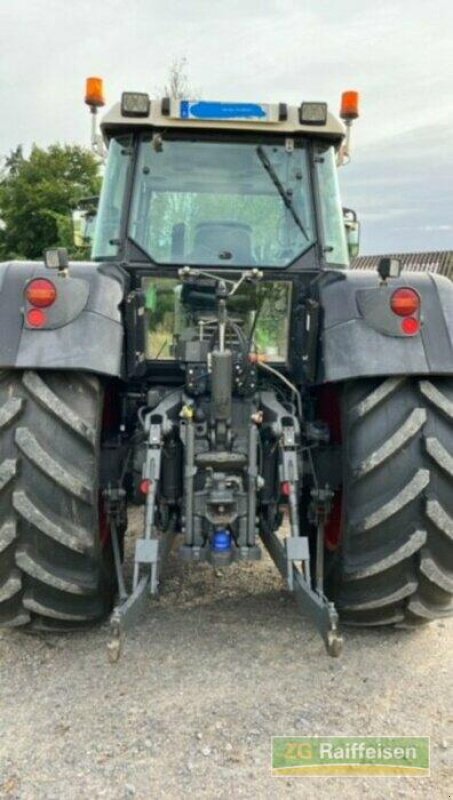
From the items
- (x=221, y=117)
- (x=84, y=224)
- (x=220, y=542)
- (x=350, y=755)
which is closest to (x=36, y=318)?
(x=220, y=542)

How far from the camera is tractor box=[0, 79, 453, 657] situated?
3102mm

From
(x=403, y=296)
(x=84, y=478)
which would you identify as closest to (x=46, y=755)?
(x=84, y=478)

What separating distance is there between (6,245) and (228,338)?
91.9 feet

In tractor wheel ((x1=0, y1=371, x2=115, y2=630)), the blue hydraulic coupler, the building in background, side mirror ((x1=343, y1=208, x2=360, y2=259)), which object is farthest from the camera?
the building in background

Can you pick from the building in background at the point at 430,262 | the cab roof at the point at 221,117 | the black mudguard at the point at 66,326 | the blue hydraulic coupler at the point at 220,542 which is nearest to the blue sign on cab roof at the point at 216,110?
the cab roof at the point at 221,117

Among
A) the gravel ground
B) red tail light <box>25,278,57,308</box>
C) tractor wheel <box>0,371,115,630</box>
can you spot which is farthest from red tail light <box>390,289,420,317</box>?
the gravel ground

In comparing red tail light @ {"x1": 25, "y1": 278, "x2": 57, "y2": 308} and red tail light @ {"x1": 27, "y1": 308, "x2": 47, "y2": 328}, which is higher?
red tail light @ {"x1": 25, "y1": 278, "x2": 57, "y2": 308}

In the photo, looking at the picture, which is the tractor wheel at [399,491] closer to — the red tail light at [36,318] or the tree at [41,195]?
the red tail light at [36,318]

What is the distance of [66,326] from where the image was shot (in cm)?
315

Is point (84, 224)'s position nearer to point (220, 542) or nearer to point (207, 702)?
point (220, 542)

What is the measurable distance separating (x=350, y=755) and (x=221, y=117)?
304 cm

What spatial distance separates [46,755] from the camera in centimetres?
264

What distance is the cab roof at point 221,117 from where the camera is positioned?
3893 millimetres

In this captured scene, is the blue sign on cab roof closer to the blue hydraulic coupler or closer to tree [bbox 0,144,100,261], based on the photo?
the blue hydraulic coupler
